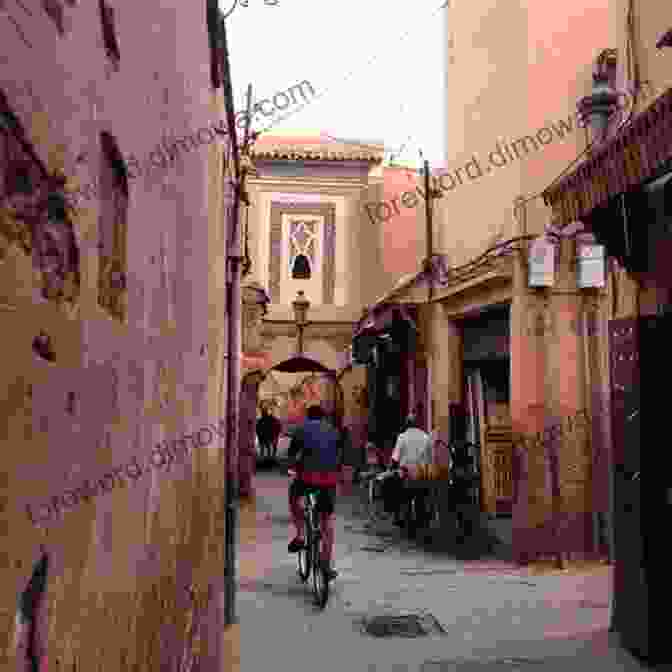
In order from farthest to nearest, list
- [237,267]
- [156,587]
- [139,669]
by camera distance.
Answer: [237,267]
[156,587]
[139,669]

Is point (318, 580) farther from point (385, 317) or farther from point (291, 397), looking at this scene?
point (291, 397)

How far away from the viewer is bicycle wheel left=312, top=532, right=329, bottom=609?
20.4 feet

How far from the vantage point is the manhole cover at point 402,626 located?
18.3ft

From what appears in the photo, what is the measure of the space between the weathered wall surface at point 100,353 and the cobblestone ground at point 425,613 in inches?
121

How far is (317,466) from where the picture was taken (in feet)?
22.0

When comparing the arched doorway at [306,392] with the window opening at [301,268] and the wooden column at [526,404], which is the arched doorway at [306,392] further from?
the wooden column at [526,404]

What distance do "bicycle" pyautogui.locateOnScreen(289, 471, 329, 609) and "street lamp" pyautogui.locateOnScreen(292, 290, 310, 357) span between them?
35.6 ft

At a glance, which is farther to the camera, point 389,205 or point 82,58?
point 389,205

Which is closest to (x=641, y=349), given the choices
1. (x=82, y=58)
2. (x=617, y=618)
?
(x=617, y=618)

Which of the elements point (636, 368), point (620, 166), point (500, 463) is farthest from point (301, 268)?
point (620, 166)

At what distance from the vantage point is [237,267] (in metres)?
6.70

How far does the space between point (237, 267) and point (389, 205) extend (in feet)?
43.8

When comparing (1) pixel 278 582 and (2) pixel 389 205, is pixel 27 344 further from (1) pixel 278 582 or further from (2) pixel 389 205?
(2) pixel 389 205

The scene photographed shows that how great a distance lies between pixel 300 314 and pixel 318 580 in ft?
39.8
